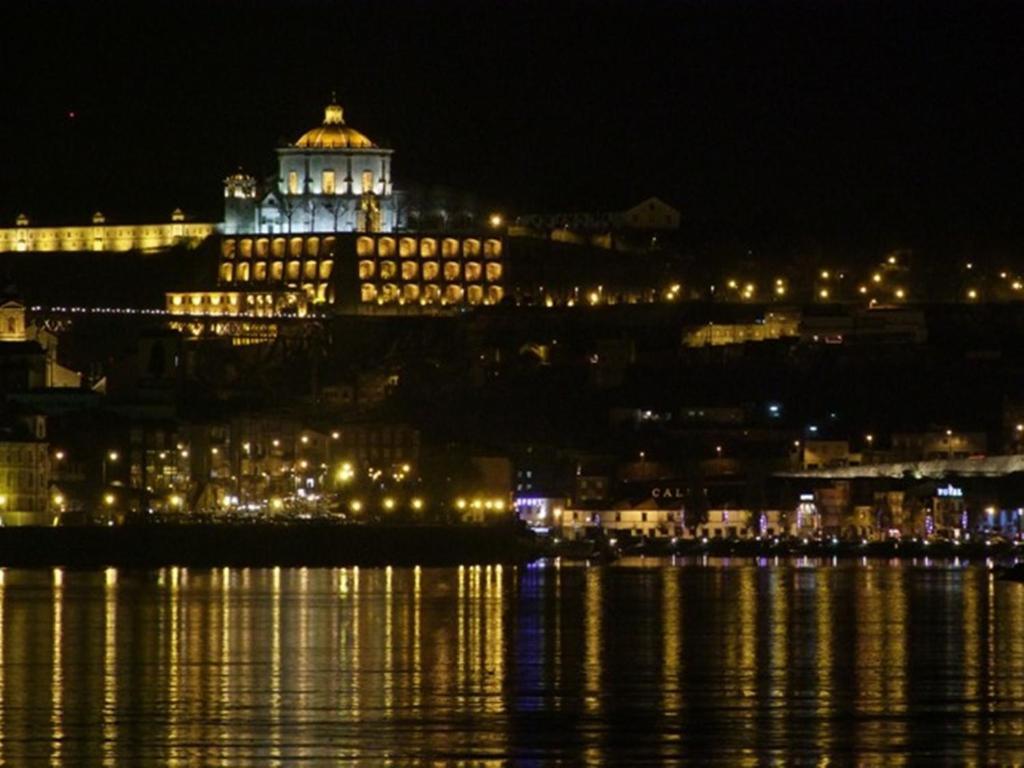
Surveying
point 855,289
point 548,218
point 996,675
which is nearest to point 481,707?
point 996,675

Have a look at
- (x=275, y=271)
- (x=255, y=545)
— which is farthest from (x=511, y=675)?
(x=275, y=271)

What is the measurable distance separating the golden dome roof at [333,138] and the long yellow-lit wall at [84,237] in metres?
8.42

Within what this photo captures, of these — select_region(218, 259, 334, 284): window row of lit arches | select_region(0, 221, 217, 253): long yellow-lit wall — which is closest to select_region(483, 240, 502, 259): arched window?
select_region(218, 259, 334, 284): window row of lit arches

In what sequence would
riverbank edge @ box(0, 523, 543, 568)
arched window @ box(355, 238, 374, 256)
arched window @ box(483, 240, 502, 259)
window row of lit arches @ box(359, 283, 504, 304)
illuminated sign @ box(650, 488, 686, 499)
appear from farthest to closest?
arched window @ box(483, 240, 502, 259)
arched window @ box(355, 238, 374, 256)
window row of lit arches @ box(359, 283, 504, 304)
illuminated sign @ box(650, 488, 686, 499)
riverbank edge @ box(0, 523, 543, 568)

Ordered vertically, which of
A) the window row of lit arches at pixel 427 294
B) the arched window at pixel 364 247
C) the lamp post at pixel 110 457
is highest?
the arched window at pixel 364 247

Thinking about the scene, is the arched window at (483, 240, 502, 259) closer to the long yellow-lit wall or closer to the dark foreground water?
the long yellow-lit wall

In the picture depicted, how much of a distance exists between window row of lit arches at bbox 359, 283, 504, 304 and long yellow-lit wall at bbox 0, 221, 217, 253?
14.9 m

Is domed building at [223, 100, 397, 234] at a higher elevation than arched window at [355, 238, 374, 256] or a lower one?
higher

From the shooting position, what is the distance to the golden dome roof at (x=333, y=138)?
522ft

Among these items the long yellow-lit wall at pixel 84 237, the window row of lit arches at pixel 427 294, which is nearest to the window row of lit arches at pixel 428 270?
the window row of lit arches at pixel 427 294

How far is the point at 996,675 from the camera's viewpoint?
46469 millimetres

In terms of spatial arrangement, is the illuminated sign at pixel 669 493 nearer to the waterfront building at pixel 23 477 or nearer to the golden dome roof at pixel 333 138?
the waterfront building at pixel 23 477

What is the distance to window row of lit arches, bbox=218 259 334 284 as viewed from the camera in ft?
506

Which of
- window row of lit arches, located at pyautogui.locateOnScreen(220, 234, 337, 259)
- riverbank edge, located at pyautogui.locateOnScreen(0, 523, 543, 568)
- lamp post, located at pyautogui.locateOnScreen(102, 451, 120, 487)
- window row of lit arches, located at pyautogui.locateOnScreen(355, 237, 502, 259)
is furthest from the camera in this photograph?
window row of lit arches, located at pyautogui.locateOnScreen(355, 237, 502, 259)
